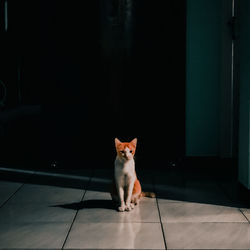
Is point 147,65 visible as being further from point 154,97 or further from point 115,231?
point 115,231

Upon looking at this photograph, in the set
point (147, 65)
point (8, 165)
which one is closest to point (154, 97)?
point (147, 65)

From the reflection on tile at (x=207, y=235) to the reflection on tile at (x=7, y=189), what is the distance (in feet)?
4.26

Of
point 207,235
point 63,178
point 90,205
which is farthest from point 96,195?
point 207,235

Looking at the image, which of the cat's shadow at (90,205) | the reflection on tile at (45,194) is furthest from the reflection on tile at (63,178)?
the cat's shadow at (90,205)

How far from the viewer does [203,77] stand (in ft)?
13.4

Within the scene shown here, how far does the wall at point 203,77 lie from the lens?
404cm

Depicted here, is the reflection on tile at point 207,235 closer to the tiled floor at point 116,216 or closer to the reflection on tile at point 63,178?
the tiled floor at point 116,216

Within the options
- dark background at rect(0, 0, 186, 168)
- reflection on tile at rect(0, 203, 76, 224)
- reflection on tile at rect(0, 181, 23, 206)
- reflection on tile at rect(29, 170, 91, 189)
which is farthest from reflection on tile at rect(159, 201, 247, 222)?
dark background at rect(0, 0, 186, 168)

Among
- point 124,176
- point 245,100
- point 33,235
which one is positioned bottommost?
point 33,235

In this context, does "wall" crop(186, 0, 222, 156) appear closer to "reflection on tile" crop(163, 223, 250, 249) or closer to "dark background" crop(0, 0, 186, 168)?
"dark background" crop(0, 0, 186, 168)

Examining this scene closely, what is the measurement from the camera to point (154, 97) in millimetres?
3750

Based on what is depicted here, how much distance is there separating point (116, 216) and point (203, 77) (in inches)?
91.2

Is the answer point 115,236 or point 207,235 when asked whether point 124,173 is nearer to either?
point 115,236

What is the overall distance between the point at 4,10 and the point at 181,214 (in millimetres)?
2818
